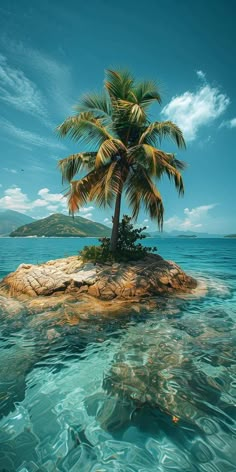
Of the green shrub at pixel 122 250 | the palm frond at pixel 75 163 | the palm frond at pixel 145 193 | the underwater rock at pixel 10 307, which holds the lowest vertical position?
the underwater rock at pixel 10 307

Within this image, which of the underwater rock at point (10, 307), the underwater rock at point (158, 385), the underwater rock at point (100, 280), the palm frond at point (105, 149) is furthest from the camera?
the palm frond at point (105, 149)

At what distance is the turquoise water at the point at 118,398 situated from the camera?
2365mm

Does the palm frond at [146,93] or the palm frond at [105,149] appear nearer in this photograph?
the palm frond at [105,149]

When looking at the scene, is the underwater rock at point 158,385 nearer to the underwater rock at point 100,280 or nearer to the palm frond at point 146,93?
the underwater rock at point 100,280

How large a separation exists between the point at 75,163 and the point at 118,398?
10.1 metres

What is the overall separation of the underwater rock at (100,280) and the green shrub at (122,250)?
1.54 ft

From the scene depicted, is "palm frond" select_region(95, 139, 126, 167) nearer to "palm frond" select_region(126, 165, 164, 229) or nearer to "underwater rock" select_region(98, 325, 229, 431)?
"palm frond" select_region(126, 165, 164, 229)

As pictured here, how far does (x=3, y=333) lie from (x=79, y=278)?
12.5 feet

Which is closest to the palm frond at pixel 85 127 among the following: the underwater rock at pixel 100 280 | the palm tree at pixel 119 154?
the palm tree at pixel 119 154

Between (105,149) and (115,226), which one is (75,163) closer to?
(105,149)

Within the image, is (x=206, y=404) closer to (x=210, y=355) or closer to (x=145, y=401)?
(x=145, y=401)

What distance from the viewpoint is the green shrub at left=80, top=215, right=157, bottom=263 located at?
1039cm

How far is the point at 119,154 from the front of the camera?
1055 centimetres

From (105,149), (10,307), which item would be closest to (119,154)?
(105,149)
